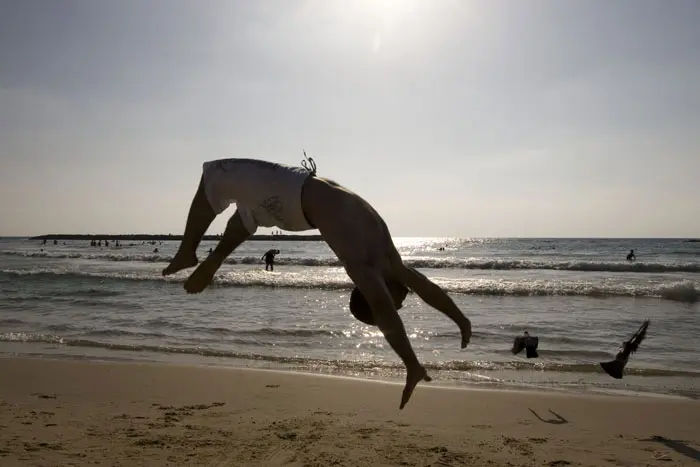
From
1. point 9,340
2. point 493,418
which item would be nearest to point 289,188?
point 493,418

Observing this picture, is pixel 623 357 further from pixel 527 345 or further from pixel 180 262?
pixel 180 262

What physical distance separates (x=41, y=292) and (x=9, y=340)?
8539 millimetres

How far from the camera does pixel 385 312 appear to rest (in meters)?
2.87

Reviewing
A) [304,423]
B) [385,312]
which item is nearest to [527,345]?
[304,423]

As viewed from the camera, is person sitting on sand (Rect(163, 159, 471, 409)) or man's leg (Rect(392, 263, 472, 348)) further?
man's leg (Rect(392, 263, 472, 348))

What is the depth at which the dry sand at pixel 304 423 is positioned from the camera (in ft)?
15.1

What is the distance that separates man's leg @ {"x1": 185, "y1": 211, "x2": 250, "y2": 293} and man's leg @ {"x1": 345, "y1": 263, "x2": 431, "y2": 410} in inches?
35.1

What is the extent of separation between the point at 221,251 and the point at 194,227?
0.27 metres

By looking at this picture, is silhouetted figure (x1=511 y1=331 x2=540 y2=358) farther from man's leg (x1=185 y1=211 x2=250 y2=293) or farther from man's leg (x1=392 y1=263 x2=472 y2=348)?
man's leg (x1=185 y1=211 x2=250 y2=293)

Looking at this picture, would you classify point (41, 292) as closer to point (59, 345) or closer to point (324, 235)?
point (59, 345)

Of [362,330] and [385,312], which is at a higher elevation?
A: [385,312]

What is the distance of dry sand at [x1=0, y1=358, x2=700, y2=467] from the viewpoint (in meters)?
4.60

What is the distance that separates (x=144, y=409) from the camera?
19.9 feet

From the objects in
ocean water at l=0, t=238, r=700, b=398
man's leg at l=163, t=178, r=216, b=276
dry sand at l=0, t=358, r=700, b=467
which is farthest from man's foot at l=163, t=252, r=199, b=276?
ocean water at l=0, t=238, r=700, b=398
